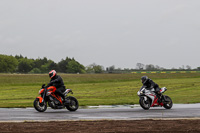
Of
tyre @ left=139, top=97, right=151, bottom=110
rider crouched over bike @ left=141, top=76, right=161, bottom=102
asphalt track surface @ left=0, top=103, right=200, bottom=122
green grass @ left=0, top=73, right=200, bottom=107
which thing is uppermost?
rider crouched over bike @ left=141, top=76, right=161, bottom=102

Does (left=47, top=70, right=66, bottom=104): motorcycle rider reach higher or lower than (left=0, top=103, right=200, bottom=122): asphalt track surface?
higher

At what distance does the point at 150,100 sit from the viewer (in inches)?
727

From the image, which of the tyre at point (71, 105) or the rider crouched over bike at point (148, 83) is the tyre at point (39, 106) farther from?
the rider crouched over bike at point (148, 83)

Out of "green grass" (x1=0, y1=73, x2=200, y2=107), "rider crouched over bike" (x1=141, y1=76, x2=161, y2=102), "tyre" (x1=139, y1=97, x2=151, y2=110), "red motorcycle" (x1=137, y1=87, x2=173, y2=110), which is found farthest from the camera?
"green grass" (x1=0, y1=73, x2=200, y2=107)

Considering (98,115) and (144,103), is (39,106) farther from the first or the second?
(144,103)

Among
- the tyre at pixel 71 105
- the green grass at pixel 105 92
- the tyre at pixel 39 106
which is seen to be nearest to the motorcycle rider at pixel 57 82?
the tyre at pixel 71 105

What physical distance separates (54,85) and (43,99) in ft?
2.82

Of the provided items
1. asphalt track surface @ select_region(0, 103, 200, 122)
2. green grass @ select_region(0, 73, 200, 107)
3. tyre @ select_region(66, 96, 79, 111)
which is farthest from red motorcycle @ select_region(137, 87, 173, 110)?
green grass @ select_region(0, 73, 200, 107)

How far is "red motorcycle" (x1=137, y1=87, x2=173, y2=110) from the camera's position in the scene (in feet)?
59.5

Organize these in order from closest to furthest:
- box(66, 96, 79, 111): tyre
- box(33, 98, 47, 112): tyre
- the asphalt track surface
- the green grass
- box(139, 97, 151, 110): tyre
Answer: the asphalt track surface, box(33, 98, 47, 112): tyre, box(66, 96, 79, 111): tyre, box(139, 97, 151, 110): tyre, the green grass

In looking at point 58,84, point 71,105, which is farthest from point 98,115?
point 58,84

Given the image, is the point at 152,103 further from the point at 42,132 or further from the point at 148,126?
the point at 42,132

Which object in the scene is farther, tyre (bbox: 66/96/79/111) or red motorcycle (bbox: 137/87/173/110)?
red motorcycle (bbox: 137/87/173/110)

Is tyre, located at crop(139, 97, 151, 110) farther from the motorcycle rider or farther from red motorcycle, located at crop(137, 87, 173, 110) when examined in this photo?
the motorcycle rider
